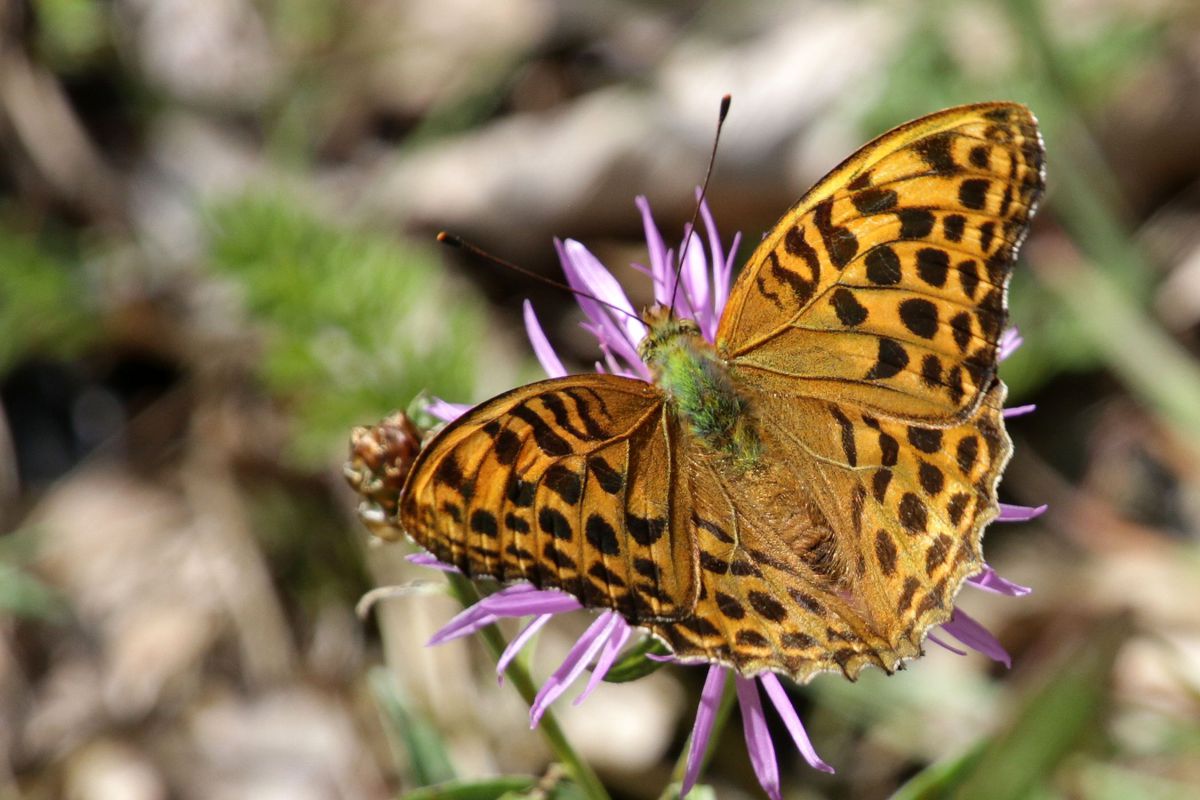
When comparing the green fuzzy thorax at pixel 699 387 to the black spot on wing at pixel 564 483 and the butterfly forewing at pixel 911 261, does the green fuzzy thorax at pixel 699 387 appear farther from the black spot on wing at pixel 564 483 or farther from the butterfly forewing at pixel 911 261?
the black spot on wing at pixel 564 483

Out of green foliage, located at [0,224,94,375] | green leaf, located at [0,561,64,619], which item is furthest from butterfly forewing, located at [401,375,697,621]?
green foliage, located at [0,224,94,375]

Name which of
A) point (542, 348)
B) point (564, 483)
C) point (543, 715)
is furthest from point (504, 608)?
point (542, 348)

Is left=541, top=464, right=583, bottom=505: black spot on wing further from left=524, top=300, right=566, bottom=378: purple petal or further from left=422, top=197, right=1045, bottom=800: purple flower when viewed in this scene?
left=524, top=300, right=566, bottom=378: purple petal

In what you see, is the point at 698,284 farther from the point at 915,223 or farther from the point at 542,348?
the point at 915,223

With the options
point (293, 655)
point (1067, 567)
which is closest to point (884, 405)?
point (1067, 567)

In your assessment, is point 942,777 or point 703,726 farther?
point 942,777

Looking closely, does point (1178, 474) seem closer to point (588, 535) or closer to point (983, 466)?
point (983, 466)
